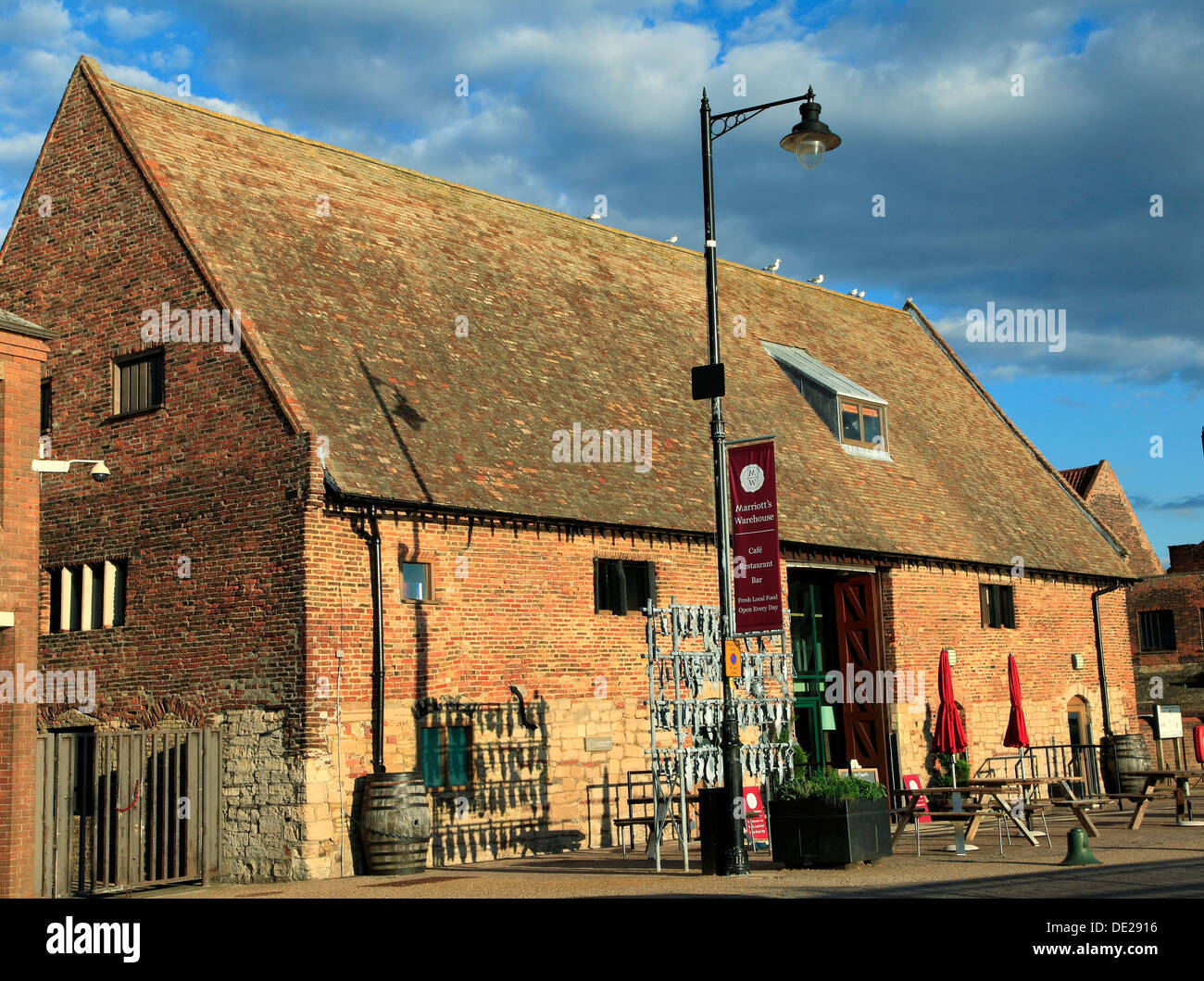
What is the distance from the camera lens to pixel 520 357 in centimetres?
2350

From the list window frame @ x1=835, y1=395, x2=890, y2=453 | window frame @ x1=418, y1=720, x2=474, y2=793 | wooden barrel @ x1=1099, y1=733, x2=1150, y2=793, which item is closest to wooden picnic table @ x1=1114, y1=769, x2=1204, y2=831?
wooden barrel @ x1=1099, y1=733, x2=1150, y2=793

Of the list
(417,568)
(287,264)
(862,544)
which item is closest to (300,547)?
(417,568)

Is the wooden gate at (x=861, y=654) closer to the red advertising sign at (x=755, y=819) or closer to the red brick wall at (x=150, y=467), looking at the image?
the red advertising sign at (x=755, y=819)

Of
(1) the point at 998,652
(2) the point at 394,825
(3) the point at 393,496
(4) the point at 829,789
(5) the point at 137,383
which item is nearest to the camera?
(4) the point at 829,789

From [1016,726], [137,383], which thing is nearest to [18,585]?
[137,383]

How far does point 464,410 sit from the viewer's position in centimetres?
2116

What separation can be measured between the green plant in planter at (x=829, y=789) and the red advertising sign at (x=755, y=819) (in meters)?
2.15

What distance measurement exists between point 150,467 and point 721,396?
369 inches

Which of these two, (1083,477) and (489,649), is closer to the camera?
(489,649)

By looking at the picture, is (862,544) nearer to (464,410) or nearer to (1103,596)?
(464,410)

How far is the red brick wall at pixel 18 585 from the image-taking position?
15.7 metres

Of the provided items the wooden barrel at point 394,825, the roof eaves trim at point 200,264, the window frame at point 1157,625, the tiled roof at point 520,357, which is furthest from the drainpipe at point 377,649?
the window frame at point 1157,625

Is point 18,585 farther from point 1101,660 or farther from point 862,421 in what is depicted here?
point 1101,660

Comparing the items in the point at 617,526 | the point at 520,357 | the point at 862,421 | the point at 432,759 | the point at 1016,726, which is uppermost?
the point at 520,357
